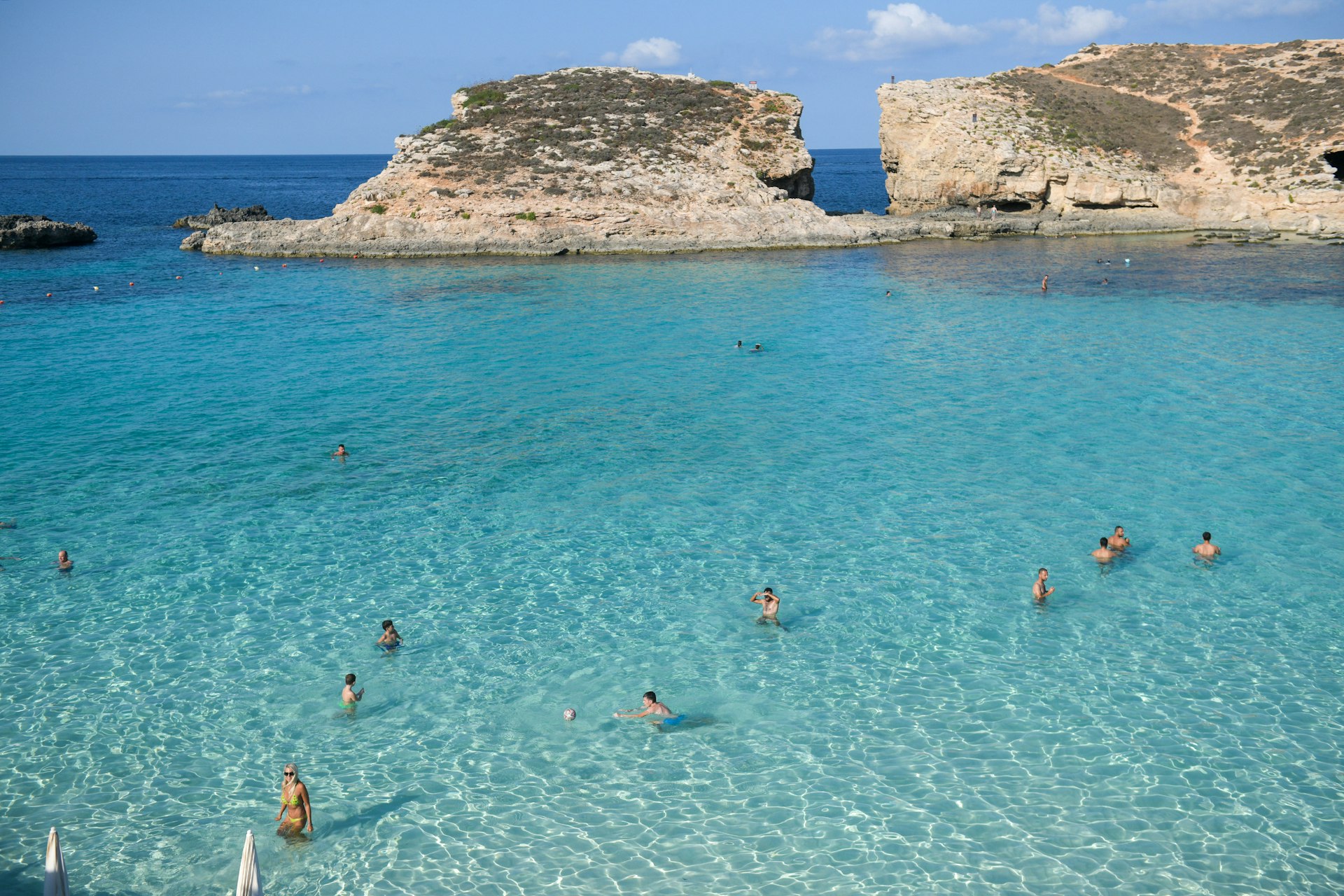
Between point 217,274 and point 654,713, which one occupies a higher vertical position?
point 217,274

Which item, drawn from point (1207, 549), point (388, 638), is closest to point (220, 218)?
point (388, 638)

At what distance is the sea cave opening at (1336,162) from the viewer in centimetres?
5956

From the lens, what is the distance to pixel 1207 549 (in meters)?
17.7

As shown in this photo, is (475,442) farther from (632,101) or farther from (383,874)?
(632,101)

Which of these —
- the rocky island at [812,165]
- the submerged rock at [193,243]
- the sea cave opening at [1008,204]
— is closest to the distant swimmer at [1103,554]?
the rocky island at [812,165]

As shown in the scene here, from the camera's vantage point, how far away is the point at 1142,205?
6225 cm

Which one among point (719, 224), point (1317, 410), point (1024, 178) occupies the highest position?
point (1024, 178)

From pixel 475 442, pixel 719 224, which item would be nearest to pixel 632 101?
pixel 719 224

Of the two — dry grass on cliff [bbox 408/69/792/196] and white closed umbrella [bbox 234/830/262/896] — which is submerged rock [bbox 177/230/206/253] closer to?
dry grass on cliff [bbox 408/69/792/196]

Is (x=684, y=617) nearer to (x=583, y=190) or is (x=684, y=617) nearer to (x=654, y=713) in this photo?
(x=654, y=713)

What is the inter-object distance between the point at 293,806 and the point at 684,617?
706 centimetres

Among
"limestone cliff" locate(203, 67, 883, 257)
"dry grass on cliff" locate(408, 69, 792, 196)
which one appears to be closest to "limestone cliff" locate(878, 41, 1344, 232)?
"limestone cliff" locate(203, 67, 883, 257)

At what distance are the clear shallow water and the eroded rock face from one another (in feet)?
122

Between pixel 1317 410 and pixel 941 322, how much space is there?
47.5ft
